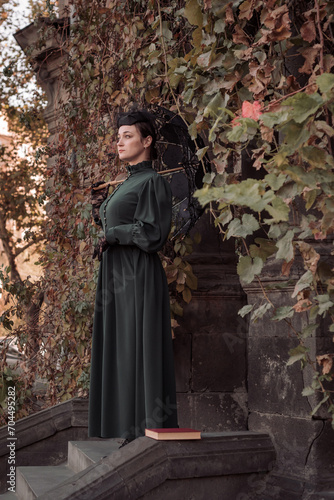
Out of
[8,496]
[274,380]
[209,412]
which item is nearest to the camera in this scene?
[274,380]

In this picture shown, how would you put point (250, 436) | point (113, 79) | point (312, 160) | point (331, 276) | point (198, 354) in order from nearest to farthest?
1. point (312, 160)
2. point (331, 276)
3. point (250, 436)
4. point (198, 354)
5. point (113, 79)

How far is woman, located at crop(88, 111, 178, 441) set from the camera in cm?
372

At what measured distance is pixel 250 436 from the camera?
3.58m

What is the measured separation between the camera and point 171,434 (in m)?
3.33

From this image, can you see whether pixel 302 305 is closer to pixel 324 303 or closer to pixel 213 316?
pixel 324 303

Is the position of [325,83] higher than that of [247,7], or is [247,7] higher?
[247,7]

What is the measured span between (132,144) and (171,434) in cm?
164

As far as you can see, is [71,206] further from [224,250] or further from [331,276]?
[331,276]

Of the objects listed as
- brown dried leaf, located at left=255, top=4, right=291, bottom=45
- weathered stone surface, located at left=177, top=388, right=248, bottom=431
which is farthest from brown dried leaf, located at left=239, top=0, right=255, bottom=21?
weathered stone surface, located at left=177, top=388, right=248, bottom=431

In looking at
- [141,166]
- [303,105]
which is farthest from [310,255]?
[141,166]

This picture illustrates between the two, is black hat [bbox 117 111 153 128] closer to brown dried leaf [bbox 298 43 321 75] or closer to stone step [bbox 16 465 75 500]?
brown dried leaf [bbox 298 43 321 75]

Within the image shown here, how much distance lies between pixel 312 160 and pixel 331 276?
693 millimetres

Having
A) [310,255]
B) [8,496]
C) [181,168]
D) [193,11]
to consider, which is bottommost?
[8,496]

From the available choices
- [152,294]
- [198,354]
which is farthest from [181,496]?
[198,354]
